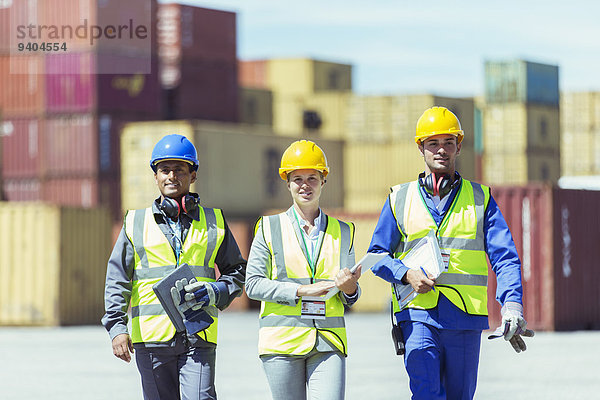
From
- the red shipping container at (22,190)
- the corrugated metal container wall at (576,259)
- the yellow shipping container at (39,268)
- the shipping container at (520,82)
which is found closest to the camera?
the corrugated metal container wall at (576,259)

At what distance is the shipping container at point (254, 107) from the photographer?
48969 mm

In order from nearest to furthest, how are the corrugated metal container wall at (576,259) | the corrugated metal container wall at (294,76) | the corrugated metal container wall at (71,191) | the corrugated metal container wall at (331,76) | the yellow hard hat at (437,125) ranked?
the yellow hard hat at (437,125) → the corrugated metal container wall at (576,259) → the corrugated metal container wall at (71,191) → the corrugated metal container wall at (294,76) → the corrugated metal container wall at (331,76)

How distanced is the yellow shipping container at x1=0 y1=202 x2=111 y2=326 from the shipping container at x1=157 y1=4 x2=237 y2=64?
52.2ft

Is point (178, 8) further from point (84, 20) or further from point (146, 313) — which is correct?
point (146, 313)

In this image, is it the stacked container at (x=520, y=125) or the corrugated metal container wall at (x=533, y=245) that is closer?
the corrugated metal container wall at (x=533, y=245)

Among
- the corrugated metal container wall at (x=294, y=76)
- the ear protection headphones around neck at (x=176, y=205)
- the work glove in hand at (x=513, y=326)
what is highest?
the corrugated metal container wall at (x=294, y=76)

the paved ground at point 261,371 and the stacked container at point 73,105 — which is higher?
the stacked container at point 73,105

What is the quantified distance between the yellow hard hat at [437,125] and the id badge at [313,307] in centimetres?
100

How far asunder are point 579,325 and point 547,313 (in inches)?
38.8

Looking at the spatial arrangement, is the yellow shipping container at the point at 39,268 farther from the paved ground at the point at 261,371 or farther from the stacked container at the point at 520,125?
the stacked container at the point at 520,125

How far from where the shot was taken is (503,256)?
21.1 ft

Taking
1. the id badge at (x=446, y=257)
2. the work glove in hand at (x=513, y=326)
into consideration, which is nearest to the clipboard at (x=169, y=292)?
the id badge at (x=446, y=257)

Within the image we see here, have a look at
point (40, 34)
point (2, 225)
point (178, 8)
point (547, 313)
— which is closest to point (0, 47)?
point (40, 34)

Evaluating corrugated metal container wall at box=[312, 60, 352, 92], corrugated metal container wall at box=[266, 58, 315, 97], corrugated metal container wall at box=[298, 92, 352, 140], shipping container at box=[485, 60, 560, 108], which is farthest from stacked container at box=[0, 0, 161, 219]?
corrugated metal container wall at box=[312, 60, 352, 92]
